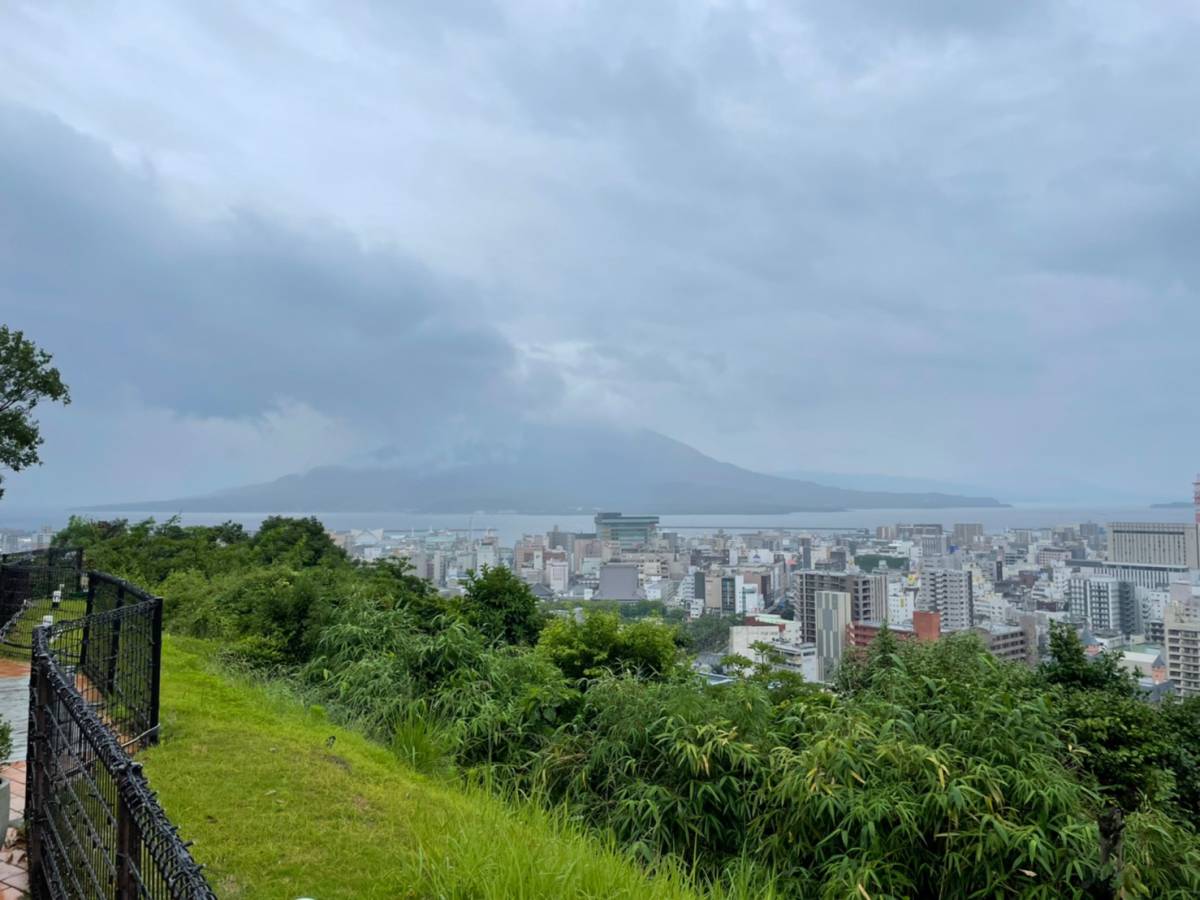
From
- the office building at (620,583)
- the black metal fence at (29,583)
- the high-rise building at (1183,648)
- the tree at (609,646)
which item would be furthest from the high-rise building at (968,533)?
the black metal fence at (29,583)

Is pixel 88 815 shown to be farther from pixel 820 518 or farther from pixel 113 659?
pixel 820 518

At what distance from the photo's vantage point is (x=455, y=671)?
8.03m

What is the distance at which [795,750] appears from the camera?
545 centimetres

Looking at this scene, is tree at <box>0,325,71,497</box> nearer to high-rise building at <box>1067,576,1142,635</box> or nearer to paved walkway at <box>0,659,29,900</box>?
paved walkway at <box>0,659,29,900</box>

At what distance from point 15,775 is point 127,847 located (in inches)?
150

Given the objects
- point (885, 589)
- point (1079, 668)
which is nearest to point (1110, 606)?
point (885, 589)

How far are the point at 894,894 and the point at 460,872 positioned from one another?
2.51 meters

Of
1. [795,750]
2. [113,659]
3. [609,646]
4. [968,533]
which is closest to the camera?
[795,750]

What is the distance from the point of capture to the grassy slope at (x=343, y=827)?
334cm

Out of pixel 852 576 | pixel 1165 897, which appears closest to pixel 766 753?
pixel 1165 897

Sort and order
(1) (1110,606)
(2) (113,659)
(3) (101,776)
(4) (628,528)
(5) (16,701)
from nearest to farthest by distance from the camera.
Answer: (3) (101,776) < (2) (113,659) < (5) (16,701) < (1) (1110,606) < (4) (628,528)

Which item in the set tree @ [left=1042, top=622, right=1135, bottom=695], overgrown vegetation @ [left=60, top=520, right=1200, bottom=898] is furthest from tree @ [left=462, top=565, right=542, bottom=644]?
tree @ [left=1042, top=622, right=1135, bottom=695]

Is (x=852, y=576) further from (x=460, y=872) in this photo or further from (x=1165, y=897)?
(x=460, y=872)

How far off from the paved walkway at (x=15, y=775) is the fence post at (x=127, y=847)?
1.80 meters
